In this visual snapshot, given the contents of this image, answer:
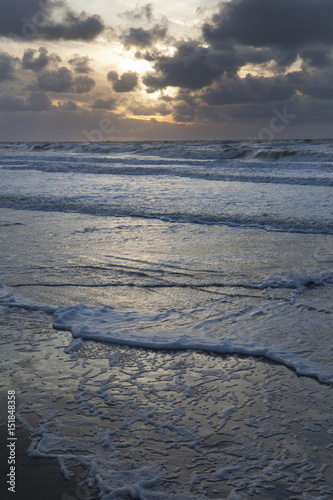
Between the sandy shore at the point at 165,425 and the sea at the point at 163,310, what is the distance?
0.04 feet

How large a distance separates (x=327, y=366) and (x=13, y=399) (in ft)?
7.56

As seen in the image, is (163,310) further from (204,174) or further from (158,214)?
(204,174)

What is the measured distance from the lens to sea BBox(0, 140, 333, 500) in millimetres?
2410

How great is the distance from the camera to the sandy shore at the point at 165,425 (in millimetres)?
2176

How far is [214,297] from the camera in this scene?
16.1 ft

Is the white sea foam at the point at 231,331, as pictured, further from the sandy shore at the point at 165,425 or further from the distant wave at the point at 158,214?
the distant wave at the point at 158,214

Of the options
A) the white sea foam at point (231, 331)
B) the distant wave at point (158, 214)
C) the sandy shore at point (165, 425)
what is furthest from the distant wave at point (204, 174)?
the sandy shore at point (165, 425)

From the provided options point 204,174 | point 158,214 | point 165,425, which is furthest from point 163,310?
point 204,174

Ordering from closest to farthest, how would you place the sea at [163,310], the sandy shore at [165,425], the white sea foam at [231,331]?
the sandy shore at [165,425]
the sea at [163,310]
the white sea foam at [231,331]

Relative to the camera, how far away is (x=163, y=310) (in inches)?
179

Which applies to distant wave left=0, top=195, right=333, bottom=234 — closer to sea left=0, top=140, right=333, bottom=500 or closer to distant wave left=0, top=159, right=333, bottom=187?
sea left=0, top=140, right=333, bottom=500

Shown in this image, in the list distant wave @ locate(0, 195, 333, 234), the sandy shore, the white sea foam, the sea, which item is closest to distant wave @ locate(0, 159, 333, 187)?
the sea

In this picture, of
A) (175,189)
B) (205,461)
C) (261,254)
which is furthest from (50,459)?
(175,189)

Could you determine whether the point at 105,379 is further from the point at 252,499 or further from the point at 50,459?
the point at 252,499
